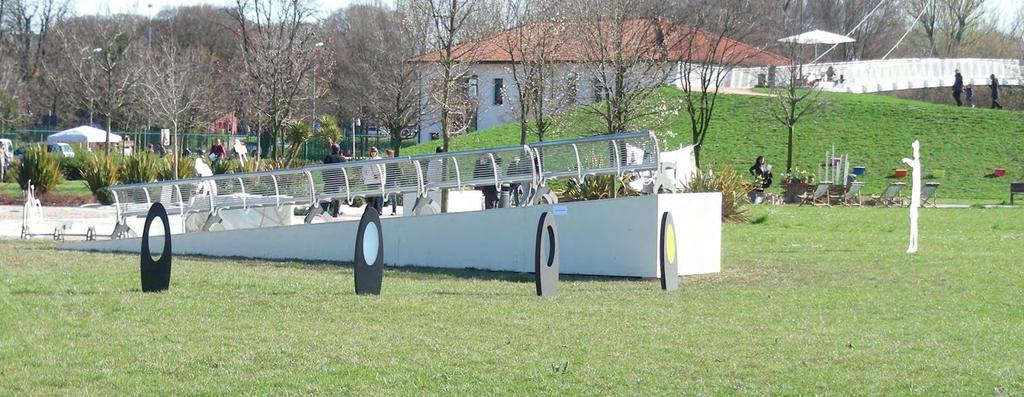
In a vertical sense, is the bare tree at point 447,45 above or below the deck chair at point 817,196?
above

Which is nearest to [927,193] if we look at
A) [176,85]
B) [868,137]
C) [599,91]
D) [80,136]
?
[599,91]

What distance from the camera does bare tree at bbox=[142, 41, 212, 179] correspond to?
48.4m

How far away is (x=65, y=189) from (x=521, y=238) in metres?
23.0

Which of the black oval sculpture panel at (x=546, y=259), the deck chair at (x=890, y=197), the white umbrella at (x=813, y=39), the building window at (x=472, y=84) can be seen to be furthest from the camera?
the white umbrella at (x=813, y=39)

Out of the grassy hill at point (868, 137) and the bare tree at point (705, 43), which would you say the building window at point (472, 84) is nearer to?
the grassy hill at point (868, 137)

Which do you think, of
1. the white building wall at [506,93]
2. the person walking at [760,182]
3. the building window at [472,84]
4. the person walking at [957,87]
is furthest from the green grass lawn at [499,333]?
the person walking at [957,87]

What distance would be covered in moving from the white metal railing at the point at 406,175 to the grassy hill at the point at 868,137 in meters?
23.7

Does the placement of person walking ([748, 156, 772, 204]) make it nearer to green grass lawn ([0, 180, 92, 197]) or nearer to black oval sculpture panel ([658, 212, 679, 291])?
green grass lawn ([0, 180, 92, 197])

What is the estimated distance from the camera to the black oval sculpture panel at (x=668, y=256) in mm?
14998

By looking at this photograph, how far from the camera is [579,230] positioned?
1784 centimetres

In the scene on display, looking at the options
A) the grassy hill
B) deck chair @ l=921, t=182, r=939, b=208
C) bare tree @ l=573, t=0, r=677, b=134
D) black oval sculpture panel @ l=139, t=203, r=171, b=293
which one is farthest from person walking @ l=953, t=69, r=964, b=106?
black oval sculpture panel @ l=139, t=203, r=171, b=293

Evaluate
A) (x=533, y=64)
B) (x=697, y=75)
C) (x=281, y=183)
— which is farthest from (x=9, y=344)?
(x=697, y=75)

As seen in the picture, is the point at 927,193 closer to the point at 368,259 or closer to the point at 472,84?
the point at 472,84

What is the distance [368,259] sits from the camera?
1312 centimetres
